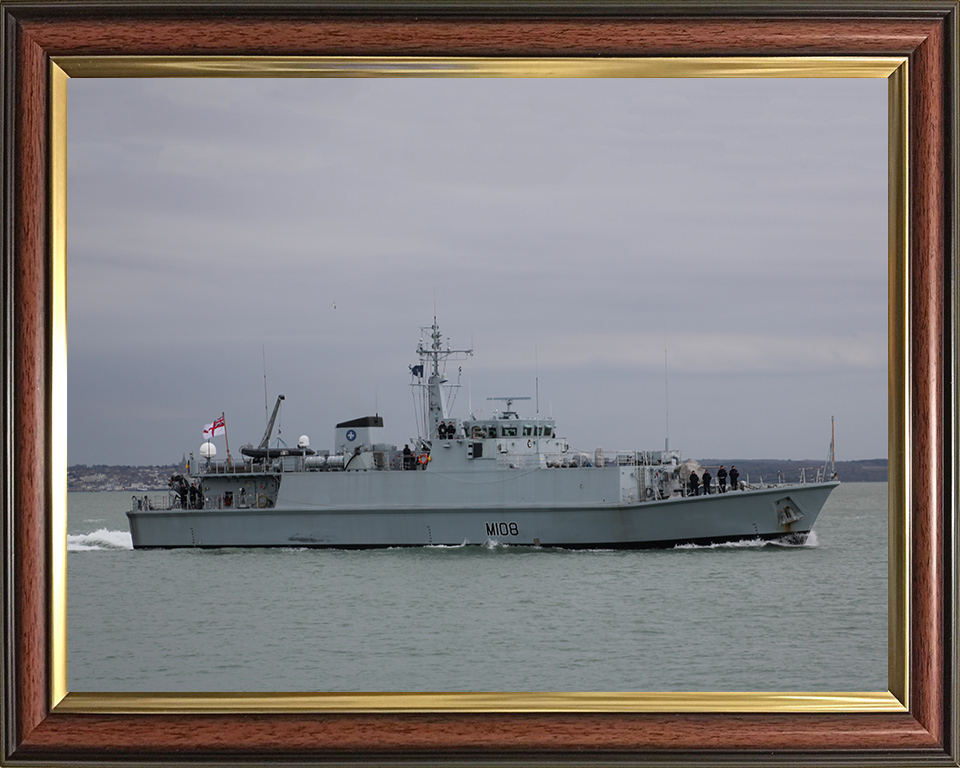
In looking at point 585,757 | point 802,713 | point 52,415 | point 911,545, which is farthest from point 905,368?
point 52,415

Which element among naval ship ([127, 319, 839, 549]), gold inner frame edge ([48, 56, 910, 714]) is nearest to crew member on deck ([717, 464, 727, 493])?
naval ship ([127, 319, 839, 549])

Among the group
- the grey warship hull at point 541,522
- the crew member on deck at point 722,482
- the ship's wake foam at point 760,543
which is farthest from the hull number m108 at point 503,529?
the crew member on deck at point 722,482

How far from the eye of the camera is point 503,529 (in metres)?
18.8

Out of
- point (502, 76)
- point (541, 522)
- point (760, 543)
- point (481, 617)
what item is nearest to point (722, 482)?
point (760, 543)

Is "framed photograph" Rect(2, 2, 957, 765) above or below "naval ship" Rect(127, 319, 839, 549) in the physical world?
above

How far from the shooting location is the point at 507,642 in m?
7.84

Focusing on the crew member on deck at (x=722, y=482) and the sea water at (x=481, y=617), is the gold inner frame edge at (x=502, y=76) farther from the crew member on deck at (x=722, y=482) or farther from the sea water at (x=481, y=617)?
the crew member on deck at (x=722, y=482)

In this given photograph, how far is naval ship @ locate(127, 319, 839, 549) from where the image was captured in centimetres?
1816

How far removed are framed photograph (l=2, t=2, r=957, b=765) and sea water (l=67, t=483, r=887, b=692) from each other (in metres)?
0.11

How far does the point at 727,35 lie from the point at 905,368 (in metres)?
1.33

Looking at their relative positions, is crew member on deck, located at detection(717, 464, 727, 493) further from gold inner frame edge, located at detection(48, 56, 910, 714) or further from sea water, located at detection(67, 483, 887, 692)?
gold inner frame edge, located at detection(48, 56, 910, 714)

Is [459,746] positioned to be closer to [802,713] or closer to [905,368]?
[802,713]

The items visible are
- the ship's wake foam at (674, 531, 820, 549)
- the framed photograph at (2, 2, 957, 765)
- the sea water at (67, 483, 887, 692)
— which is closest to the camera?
the framed photograph at (2, 2, 957, 765)

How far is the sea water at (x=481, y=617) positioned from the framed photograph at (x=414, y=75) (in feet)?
0.37
